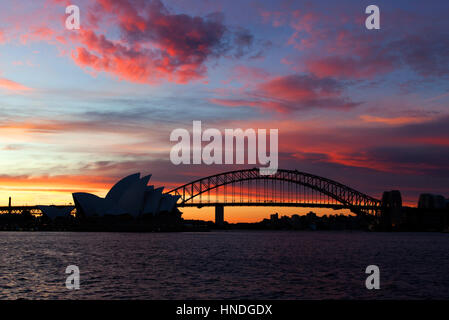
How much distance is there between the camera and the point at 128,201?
124812mm

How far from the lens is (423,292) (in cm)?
2359

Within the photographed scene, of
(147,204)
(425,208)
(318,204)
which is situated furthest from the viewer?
(425,208)

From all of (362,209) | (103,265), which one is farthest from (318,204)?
(103,265)

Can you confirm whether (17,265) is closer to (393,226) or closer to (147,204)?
(147,204)

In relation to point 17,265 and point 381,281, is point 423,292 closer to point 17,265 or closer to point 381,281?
point 381,281

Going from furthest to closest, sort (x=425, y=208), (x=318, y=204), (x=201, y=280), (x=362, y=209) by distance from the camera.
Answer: (x=425, y=208), (x=362, y=209), (x=318, y=204), (x=201, y=280)

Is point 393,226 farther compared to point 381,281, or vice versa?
point 393,226

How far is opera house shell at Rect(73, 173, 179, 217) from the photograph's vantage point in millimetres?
121688

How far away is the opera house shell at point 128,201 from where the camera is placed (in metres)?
122
